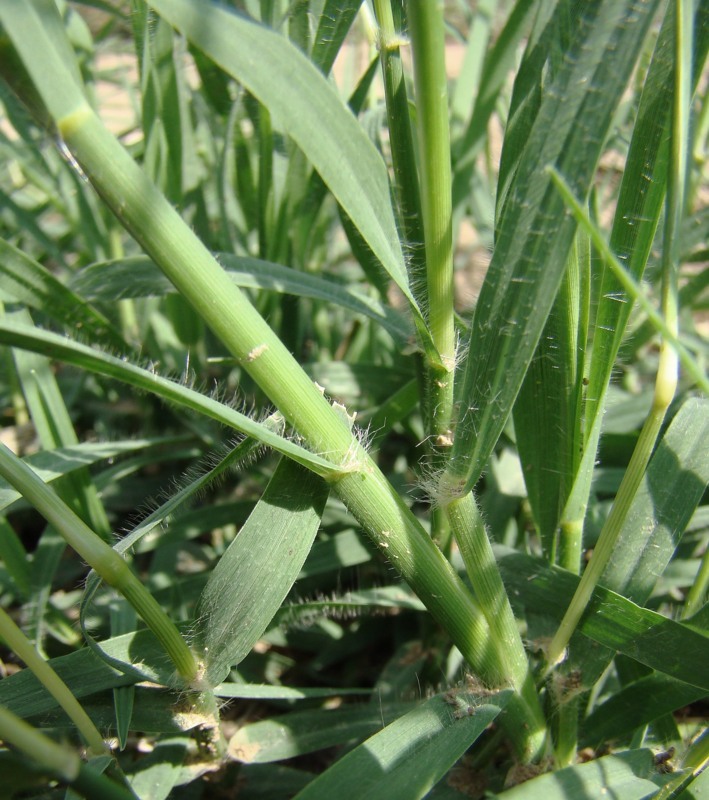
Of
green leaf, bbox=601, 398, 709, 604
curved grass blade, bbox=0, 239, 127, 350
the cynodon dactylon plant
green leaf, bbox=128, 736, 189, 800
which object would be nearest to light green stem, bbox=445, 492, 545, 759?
the cynodon dactylon plant

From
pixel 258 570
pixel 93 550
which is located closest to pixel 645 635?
pixel 258 570

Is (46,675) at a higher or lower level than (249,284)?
lower

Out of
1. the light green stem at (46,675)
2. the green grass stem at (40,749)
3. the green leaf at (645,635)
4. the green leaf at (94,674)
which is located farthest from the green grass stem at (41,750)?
the green leaf at (645,635)

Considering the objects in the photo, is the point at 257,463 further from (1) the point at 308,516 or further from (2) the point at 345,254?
(2) the point at 345,254

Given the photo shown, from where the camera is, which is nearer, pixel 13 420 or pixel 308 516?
pixel 308 516

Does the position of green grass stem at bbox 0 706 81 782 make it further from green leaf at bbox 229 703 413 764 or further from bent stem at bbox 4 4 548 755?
green leaf at bbox 229 703 413 764

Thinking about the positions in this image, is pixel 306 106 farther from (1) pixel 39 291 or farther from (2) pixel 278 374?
(1) pixel 39 291

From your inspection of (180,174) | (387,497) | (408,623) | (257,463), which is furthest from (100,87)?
(387,497)
